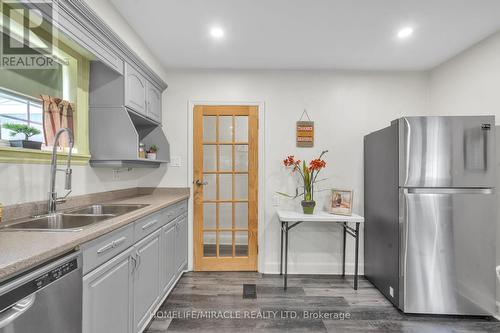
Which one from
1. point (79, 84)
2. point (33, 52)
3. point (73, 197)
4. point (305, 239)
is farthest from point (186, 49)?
point (305, 239)

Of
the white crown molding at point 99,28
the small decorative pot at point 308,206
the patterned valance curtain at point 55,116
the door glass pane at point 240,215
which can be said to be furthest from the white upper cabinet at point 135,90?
the small decorative pot at point 308,206

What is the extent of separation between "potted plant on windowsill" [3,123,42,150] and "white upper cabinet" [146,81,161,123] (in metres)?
1.16

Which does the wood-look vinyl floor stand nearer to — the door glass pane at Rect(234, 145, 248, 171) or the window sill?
the door glass pane at Rect(234, 145, 248, 171)

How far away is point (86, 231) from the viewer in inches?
49.3

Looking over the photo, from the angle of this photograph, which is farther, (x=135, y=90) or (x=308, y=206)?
(x=308, y=206)

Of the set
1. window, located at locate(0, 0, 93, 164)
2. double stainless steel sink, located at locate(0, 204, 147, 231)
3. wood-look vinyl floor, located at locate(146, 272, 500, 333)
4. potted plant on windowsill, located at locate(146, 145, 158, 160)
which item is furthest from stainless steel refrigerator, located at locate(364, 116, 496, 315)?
window, located at locate(0, 0, 93, 164)

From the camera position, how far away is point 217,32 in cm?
235

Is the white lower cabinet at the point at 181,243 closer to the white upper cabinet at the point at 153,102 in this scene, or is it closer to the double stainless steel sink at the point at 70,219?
the double stainless steel sink at the point at 70,219

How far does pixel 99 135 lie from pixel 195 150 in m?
1.13

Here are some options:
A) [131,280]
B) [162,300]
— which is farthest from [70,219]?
[162,300]

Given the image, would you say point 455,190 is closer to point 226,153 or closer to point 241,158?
point 241,158

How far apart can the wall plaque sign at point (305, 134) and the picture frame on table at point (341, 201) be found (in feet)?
2.08

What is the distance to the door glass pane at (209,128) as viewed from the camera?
320 centimetres

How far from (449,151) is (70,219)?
299 centimetres
